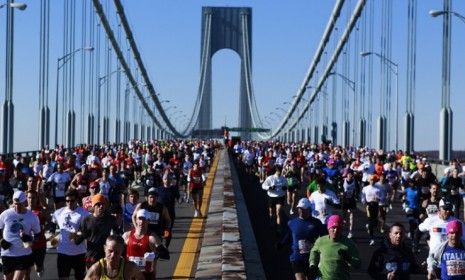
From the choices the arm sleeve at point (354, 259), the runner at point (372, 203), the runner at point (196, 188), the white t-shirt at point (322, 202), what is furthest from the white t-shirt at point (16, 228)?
the runner at point (196, 188)

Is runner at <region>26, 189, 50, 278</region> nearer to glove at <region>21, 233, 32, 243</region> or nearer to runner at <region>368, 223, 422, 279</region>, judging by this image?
glove at <region>21, 233, 32, 243</region>

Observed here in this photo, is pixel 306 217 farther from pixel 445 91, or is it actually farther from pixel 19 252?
pixel 445 91

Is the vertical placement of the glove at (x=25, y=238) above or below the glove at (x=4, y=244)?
above

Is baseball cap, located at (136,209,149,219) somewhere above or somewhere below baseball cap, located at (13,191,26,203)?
below

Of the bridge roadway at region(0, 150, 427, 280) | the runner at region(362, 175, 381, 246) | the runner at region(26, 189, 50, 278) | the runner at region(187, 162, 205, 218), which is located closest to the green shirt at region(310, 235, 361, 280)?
the bridge roadway at region(0, 150, 427, 280)

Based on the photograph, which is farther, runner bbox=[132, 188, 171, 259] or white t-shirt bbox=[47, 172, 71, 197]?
white t-shirt bbox=[47, 172, 71, 197]

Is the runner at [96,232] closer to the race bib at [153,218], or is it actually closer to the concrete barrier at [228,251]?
the concrete barrier at [228,251]
